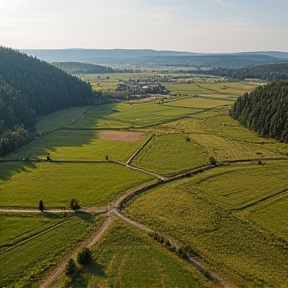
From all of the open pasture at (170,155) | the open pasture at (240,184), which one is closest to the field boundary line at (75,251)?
the open pasture at (240,184)

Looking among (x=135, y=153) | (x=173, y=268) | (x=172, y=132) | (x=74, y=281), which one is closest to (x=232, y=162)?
(x=135, y=153)

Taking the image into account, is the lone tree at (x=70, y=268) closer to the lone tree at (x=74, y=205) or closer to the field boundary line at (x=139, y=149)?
the lone tree at (x=74, y=205)

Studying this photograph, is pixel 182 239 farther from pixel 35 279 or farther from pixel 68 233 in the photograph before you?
pixel 35 279

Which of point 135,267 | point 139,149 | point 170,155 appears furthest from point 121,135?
point 135,267

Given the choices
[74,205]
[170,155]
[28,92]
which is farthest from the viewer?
[28,92]

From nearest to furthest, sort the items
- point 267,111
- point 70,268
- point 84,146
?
1. point 70,268
2. point 84,146
3. point 267,111

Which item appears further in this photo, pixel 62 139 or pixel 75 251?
pixel 62 139

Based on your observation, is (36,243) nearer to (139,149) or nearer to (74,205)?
(74,205)
